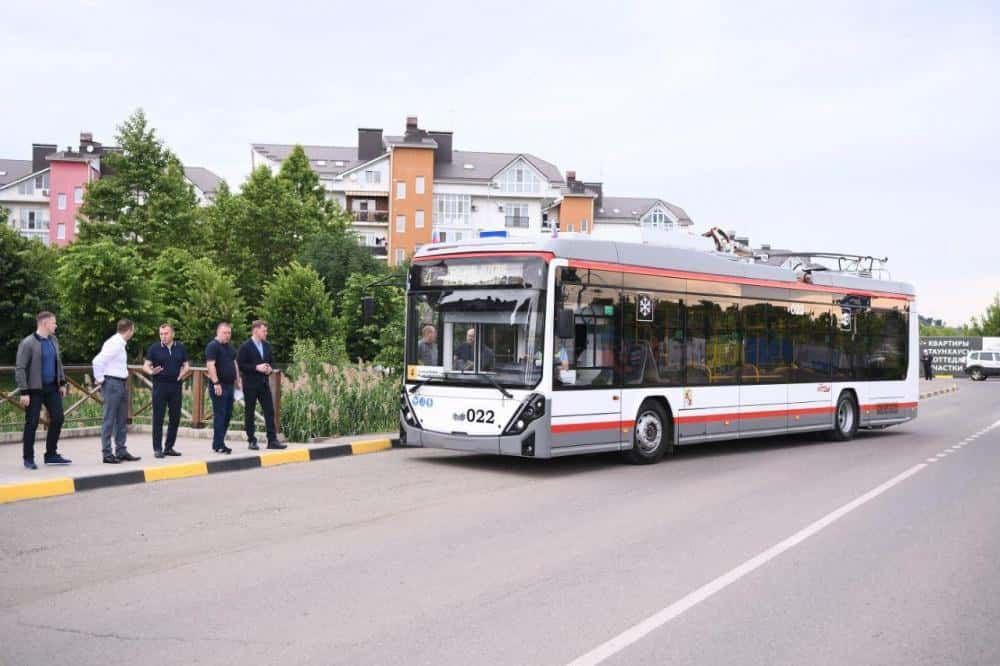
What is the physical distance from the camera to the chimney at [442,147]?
91787 mm

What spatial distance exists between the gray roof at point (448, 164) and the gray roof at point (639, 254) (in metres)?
72.9

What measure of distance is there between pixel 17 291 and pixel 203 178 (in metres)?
62.2

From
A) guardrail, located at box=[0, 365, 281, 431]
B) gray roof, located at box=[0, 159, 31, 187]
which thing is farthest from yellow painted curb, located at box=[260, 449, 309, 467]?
gray roof, located at box=[0, 159, 31, 187]

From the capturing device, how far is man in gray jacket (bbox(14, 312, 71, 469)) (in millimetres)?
11445

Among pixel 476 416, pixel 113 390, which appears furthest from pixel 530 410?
pixel 113 390

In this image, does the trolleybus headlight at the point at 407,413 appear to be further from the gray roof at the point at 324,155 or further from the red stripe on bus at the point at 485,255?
the gray roof at the point at 324,155

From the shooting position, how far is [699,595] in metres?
6.45

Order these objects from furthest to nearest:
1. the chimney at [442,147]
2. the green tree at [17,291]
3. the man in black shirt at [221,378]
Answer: the chimney at [442,147] < the green tree at [17,291] < the man in black shirt at [221,378]

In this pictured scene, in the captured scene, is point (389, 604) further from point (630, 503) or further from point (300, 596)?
point (630, 503)

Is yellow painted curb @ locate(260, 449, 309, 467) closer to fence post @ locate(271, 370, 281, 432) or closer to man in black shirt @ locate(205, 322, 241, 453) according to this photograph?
man in black shirt @ locate(205, 322, 241, 453)

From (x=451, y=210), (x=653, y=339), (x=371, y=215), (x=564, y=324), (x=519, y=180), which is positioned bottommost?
(x=653, y=339)

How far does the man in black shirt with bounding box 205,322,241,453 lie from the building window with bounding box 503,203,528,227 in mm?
77902

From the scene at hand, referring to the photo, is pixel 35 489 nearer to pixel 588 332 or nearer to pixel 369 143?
pixel 588 332

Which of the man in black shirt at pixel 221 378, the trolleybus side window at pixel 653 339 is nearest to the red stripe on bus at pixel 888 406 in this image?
the trolleybus side window at pixel 653 339
